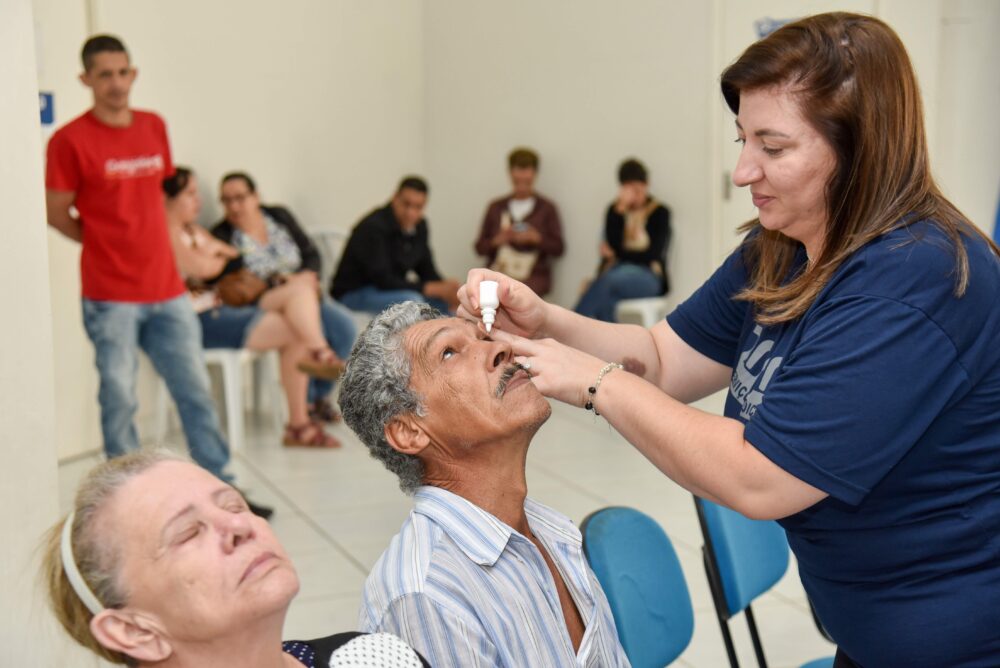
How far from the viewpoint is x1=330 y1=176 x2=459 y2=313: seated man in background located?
637 centimetres

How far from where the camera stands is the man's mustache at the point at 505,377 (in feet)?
5.71

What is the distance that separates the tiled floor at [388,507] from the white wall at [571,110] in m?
1.58

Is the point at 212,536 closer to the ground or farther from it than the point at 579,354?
closer to the ground

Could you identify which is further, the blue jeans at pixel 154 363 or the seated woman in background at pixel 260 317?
the seated woman in background at pixel 260 317

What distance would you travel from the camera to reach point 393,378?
5.76 feet

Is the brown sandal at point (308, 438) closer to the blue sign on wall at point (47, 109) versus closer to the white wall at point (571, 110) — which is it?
the blue sign on wall at point (47, 109)

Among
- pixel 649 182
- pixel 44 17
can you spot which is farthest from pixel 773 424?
pixel 649 182

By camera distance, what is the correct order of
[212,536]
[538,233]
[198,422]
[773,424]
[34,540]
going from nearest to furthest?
[212,536], [773,424], [34,540], [198,422], [538,233]

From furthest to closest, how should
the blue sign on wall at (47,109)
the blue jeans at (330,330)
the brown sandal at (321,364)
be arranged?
the blue jeans at (330,330) < the brown sandal at (321,364) < the blue sign on wall at (47,109)

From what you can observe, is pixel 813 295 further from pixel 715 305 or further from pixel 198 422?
pixel 198 422

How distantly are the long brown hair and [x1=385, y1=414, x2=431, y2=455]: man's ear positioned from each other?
62cm

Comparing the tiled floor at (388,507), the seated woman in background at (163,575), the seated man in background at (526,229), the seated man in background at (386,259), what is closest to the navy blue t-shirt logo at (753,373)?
the seated woman in background at (163,575)

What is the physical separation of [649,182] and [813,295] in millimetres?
5454

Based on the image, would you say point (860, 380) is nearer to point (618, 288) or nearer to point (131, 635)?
point (131, 635)
